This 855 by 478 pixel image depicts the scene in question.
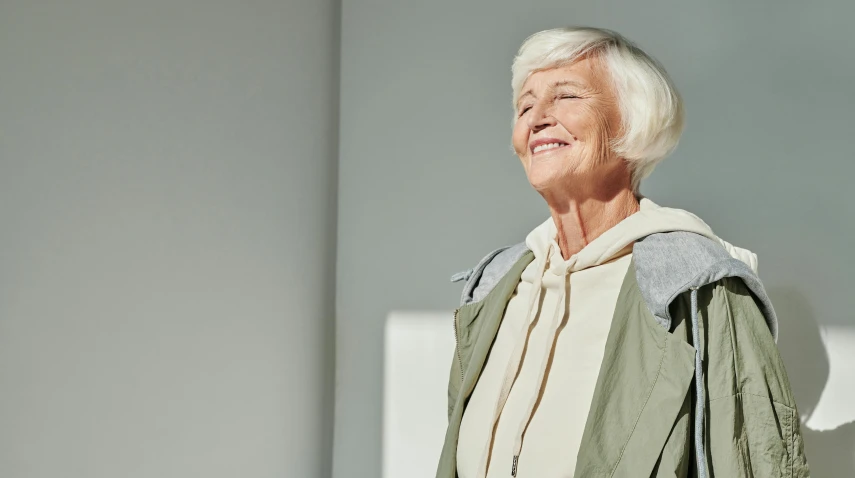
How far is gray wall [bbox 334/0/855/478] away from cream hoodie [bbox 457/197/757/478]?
1.79 feet

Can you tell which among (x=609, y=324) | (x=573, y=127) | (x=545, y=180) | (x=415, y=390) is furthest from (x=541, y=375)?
(x=415, y=390)

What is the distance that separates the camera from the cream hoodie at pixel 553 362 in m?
1.74

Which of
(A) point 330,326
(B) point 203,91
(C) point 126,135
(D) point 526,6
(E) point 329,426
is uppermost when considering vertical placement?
(D) point 526,6

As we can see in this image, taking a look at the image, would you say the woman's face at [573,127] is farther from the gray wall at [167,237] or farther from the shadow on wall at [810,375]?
the gray wall at [167,237]

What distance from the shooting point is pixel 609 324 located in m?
1.79

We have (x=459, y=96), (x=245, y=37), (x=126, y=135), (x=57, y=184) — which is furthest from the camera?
(x=459, y=96)

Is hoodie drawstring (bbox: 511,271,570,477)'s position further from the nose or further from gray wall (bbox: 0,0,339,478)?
gray wall (bbox: 0,0,339,478)

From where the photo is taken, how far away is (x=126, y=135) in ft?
6.83

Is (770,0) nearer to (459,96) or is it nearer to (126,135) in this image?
(459,96)

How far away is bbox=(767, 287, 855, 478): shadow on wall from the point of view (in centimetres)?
215

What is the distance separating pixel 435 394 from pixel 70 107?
1.45 meters

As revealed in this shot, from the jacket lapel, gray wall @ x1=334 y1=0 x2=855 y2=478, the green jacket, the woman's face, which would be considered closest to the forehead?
the woman's face

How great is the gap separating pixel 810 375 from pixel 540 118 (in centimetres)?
106

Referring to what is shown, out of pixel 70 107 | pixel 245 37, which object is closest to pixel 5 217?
pixel 70 107
